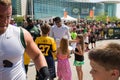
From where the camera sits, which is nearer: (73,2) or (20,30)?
(20,30)

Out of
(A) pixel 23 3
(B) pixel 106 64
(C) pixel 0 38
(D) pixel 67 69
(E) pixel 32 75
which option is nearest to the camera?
(B) pixel 106 64

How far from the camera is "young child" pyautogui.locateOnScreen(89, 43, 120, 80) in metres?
2.45

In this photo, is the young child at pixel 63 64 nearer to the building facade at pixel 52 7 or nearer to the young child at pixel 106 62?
the young child at pixel 106 62

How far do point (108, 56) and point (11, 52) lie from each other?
68.7 inches

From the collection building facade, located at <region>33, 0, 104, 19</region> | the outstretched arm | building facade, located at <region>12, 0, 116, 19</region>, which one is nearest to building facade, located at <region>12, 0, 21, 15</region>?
building facade, located at <region>12, 0, 116, 19</region>

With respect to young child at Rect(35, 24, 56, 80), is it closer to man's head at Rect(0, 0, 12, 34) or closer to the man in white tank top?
the man in white tank top

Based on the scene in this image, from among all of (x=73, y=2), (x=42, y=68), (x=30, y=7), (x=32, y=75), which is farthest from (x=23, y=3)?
(x=42, y=68)

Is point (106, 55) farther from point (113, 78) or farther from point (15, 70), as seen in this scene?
point (15, 70)

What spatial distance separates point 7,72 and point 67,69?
530 centimetres

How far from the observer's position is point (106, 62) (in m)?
2.45

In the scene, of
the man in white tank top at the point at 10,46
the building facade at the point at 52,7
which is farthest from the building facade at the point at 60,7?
the man in white tank top at the point at 10,46

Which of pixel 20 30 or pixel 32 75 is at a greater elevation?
pixel 20 30

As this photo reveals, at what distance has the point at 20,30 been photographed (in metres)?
4.15

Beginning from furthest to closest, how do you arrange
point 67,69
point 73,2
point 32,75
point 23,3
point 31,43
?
1. point 73,2
2. point 23,3
3. point 32,75
4. point 67,69
5. point 31,43
